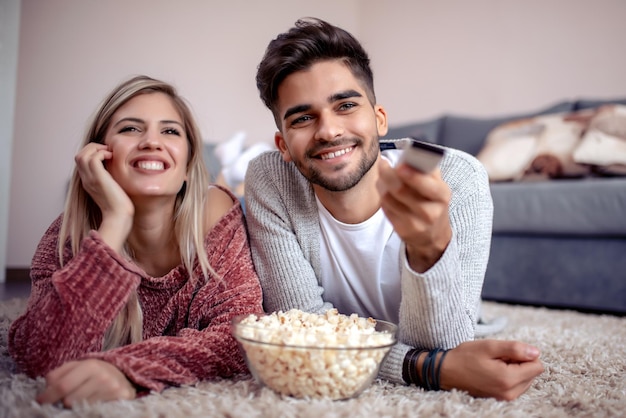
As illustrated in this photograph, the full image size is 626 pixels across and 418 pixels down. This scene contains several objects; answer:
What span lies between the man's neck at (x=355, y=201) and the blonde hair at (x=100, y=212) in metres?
0.29

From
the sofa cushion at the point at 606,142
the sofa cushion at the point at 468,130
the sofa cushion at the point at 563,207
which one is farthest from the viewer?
the sofa cushion at the point at 468,130

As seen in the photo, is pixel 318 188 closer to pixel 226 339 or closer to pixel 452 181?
pixel 452 181

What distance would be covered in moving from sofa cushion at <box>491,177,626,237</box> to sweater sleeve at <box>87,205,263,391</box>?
1.39 meters

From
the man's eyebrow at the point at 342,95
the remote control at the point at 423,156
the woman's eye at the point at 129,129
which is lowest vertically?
the remote control at the point at 423,156

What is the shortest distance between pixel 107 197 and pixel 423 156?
0.64 m

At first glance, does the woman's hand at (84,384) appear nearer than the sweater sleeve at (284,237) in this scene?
Yes

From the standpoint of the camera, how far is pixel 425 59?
3779 mm

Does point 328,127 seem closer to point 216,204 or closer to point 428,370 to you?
point 216,204

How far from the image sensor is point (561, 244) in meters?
2.13

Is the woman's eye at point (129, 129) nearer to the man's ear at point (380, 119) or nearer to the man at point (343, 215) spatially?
the man at point (343, 215)

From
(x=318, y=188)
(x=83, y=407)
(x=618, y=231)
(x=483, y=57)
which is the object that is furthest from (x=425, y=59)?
(x=83, y=407)

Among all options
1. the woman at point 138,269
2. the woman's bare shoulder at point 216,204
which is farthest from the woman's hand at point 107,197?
the woman's bare shoulder at point 216,204

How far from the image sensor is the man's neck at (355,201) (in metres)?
1.17

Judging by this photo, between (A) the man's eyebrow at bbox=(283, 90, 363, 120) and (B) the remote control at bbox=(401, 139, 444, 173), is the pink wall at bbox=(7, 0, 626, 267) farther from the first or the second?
(B) the remote control at bbox=(401, 139, 444, 173)
